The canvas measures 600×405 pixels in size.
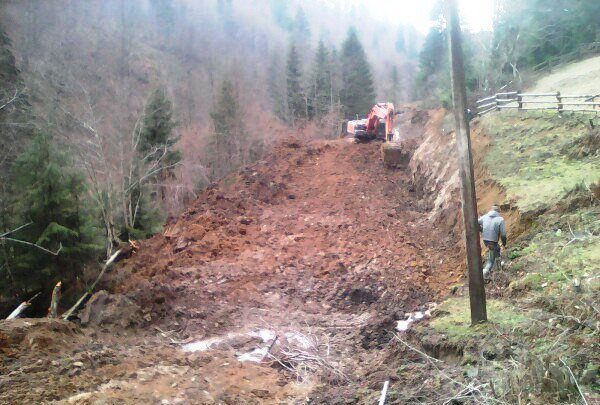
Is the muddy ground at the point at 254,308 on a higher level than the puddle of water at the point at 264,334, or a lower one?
higher

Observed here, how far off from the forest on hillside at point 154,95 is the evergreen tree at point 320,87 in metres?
0.22

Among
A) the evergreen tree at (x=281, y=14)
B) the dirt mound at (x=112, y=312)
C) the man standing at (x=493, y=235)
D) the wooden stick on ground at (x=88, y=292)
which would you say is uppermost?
the evergreen tree at (x=281, y=14)

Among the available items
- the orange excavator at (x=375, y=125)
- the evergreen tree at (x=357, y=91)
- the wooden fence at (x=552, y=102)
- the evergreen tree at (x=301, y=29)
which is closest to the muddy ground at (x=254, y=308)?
the wooden fence at (x=552, y=102)

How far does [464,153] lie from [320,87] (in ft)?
157

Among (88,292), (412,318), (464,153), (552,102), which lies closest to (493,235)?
(412,318)

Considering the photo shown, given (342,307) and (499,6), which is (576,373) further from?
(499,6)

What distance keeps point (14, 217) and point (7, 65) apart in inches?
501

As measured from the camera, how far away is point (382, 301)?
10273 mm

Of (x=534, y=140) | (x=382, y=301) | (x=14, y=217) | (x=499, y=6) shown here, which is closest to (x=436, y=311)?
(x=382, y=301)

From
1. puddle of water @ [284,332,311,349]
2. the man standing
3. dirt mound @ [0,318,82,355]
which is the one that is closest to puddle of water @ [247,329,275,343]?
puddle of water @ [284,332,311,349]

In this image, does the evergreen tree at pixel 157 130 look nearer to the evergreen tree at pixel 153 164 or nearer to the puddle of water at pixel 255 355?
the evergreen tree at pixel 153 164

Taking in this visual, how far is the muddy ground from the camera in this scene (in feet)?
21.7

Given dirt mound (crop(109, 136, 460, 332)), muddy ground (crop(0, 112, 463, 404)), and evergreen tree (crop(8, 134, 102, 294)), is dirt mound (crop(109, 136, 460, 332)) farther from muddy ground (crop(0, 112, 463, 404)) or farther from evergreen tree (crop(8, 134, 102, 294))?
evergreen tree (crop(8, 134, 102, 294))

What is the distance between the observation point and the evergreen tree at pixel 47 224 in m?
14.7
